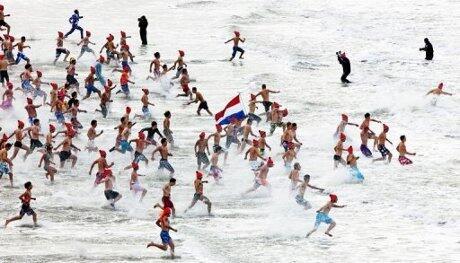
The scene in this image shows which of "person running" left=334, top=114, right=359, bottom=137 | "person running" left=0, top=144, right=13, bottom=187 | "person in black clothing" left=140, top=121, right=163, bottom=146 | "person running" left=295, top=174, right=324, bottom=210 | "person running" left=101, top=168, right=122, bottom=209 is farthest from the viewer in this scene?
"person running" left=334, top=114, right=359, bottom=137

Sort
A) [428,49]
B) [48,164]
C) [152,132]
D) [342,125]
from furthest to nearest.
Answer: [428,49] → [342,125] → [152,132] → [48,164]

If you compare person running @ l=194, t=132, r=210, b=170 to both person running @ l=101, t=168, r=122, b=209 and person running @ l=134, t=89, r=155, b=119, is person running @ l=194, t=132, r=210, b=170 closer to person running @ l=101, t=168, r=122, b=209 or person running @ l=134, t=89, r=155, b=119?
person running @ l=101, t=168, r=122, b=209

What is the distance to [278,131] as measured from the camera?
32500mm

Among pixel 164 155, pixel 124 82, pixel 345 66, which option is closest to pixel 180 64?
pixel 124 82

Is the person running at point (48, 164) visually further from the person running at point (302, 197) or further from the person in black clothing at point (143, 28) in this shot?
the person in black clothing at point (143, 28)

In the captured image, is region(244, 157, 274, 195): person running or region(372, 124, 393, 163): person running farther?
region(372, 124, 393, 163): person running

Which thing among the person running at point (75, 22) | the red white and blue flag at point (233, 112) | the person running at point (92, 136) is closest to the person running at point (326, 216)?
the red white and blue flag at point (233, 112)

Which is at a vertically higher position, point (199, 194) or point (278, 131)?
point (278, 131)

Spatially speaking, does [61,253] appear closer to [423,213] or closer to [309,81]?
[423,213]

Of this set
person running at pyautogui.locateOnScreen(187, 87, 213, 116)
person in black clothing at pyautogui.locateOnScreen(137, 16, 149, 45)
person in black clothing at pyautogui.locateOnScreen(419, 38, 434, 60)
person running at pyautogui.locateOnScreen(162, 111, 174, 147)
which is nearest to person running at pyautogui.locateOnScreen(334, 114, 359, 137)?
person running at pyautogui.locateOnScreen(187, 87, 213, 116)

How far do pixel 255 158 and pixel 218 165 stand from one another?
5.63 feet

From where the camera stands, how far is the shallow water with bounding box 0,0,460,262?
2289 centimetres

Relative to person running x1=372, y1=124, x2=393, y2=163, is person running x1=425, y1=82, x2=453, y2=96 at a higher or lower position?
higher

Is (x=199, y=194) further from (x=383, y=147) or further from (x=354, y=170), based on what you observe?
(x=383, y=147)
